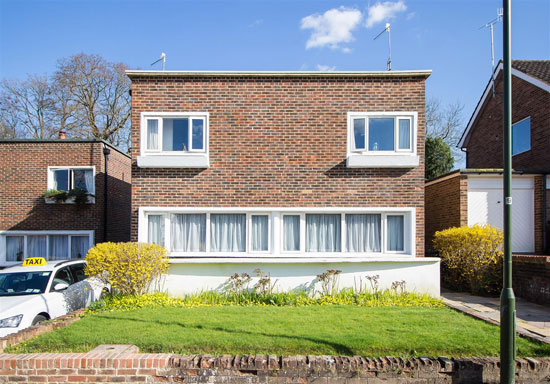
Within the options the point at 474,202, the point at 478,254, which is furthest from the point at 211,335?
the point at 474,202

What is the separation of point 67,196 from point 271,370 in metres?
11.8

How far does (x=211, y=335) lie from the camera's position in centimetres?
600

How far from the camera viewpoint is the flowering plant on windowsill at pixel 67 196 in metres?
13.7

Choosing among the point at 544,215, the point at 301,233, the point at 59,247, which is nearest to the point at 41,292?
the point at 301,233

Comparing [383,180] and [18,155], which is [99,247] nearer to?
[383,180]

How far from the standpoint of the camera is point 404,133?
32.1 feet

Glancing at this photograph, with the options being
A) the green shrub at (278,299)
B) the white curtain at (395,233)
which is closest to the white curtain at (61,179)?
the green shrub at (278,299)

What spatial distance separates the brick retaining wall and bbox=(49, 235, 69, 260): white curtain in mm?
9757

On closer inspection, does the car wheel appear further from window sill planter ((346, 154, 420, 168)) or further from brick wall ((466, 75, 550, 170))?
brick wall ((466, 75, 550, 170))

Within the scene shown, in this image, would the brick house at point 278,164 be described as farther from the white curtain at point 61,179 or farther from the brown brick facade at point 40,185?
the white curtain at point 61,179

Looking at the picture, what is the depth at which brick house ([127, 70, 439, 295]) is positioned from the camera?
967cm

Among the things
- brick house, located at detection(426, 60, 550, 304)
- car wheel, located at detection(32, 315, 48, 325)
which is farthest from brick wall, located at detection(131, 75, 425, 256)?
brick house, located at detection(426, 60, 550, 304)

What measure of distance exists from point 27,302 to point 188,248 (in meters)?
3.67

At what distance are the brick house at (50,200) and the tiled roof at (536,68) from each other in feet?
57.5
